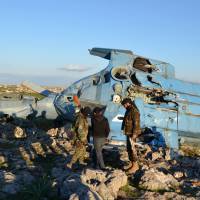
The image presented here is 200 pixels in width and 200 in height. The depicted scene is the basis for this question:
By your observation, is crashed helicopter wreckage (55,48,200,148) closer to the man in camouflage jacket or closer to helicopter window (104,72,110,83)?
helicopter window (104,72,110,83)

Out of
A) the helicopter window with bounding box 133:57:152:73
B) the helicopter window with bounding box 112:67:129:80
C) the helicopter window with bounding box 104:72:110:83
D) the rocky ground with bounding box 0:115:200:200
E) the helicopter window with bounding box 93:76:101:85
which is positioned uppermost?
the helicopter window with bounding box 133:57:152:73

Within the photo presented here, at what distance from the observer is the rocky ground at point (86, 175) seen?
8188 mm

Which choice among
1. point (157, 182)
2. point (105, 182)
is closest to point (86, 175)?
point (105, 182)

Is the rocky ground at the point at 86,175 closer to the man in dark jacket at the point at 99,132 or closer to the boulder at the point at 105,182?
the boulder at the point at 105,182

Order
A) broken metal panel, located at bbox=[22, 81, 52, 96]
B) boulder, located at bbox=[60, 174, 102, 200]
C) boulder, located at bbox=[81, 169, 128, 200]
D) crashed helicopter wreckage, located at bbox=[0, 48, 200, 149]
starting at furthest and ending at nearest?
broken metal panel, located at bbox=[22, 81, 52, 96]
crashed helicopter wreckage, located at bbox=[0, 48, 200, 149]
boulder, located at bbox=[81, 169, 128, 200]
boulder, located at bbox=[60, 174, 102, 200]

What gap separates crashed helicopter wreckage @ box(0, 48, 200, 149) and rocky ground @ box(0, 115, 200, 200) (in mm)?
1291

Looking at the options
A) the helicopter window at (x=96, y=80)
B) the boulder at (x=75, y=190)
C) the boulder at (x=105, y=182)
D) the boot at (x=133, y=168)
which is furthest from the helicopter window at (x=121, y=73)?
the boulder at (x=75, y=190)

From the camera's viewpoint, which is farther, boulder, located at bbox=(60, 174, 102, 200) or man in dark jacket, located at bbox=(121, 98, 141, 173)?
man in dark jacket, located at bbox=(121, 98, 141, 173)

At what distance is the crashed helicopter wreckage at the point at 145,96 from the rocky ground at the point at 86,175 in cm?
129

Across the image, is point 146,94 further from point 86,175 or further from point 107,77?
point 86,175

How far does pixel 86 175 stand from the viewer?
29.5 ft

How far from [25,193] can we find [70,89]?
27.7 ft

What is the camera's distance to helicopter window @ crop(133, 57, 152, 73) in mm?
15805

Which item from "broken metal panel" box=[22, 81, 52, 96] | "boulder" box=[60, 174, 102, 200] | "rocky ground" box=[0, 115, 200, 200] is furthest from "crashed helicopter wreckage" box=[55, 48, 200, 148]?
"boulder" box=[60, 174, 102, 200]
